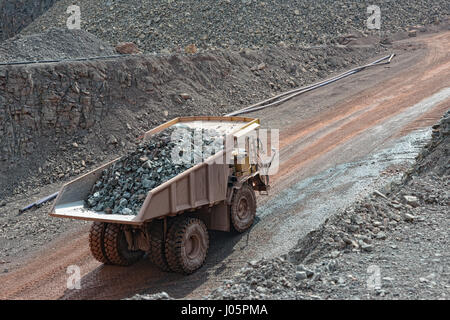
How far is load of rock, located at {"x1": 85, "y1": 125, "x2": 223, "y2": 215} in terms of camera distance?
909 cm

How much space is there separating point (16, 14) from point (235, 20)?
19.4 m

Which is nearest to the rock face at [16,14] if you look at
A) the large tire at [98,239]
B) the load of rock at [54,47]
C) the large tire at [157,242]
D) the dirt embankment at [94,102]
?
the load of rock at [54,47]

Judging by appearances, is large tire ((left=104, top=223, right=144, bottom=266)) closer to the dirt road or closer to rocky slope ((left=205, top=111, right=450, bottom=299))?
the dirt road

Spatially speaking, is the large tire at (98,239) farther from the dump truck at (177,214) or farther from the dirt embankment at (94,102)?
the dirt embankment at (94,102)

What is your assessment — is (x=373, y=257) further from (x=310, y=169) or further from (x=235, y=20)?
(x=235, y=20)

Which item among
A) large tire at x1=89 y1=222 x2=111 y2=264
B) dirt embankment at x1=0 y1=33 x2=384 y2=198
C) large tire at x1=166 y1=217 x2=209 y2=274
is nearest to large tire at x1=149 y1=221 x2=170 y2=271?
large tire at x1=166 y1=217 x2=209 y2=274

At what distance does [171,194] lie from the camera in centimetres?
861

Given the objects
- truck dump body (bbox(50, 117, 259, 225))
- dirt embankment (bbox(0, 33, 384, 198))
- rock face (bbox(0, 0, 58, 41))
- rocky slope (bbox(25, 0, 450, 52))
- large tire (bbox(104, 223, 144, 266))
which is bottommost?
large tire (bbox(104, 223, 144, 266))

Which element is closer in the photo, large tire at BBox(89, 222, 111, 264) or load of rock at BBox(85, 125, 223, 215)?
load of rock at BBox(85, 125, 223, 215)

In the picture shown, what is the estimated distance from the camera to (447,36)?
90.5ft

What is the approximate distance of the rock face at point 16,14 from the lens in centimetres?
3747

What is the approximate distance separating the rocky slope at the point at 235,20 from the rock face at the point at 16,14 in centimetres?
584
